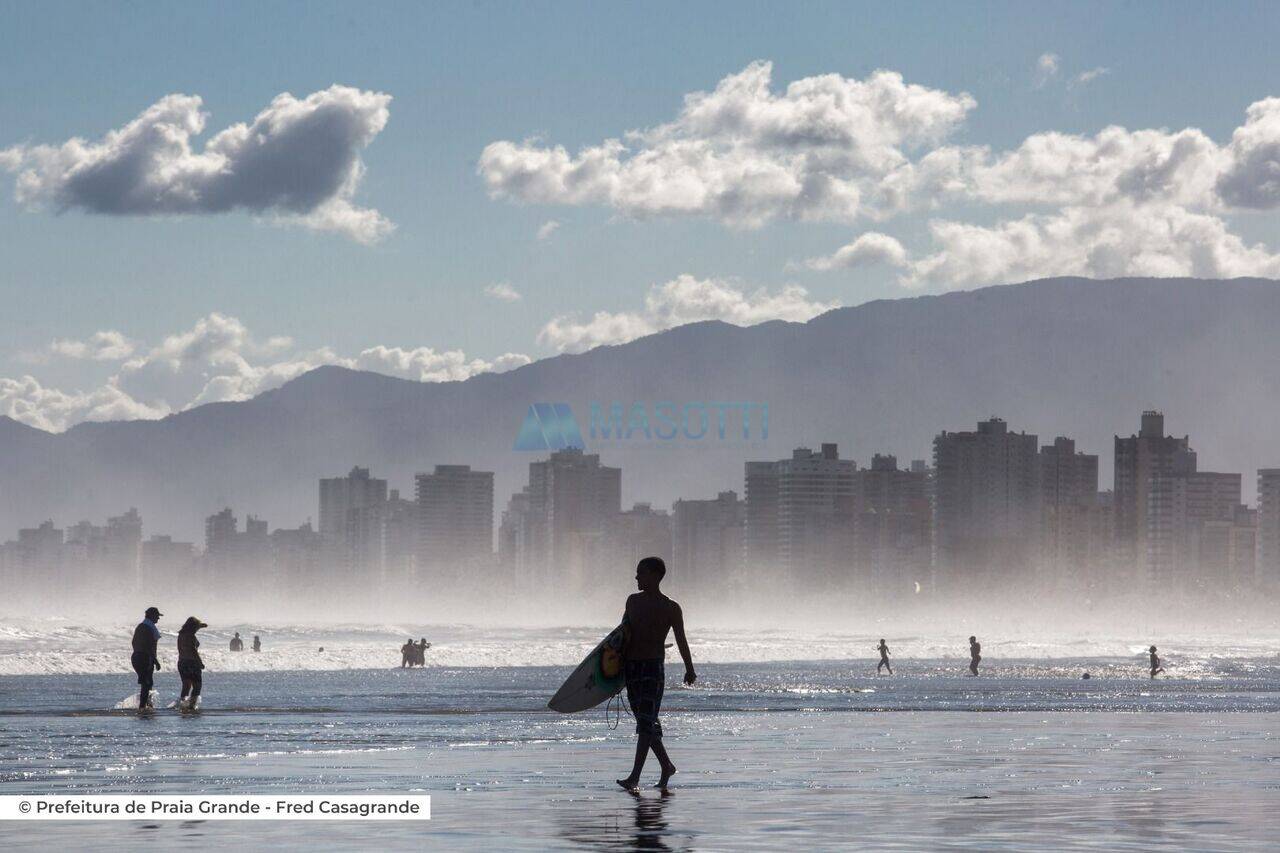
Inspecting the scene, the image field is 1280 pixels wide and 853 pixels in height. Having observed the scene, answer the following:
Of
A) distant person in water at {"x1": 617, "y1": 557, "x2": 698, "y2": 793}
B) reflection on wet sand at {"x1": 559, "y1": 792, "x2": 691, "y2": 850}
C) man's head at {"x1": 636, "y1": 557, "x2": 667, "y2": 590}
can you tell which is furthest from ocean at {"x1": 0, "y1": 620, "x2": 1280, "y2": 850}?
man's head at {"x1": 636, "y1": 557, "x2": 667, "y2": 590}

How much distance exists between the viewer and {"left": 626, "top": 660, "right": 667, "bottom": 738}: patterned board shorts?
18.3m

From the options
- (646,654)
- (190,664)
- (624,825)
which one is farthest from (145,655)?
(624,825)

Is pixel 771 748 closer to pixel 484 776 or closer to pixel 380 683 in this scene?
pixel 484 776

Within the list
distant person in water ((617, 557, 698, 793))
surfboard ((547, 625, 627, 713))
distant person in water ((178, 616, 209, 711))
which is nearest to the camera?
distant person in water ((617, 557, 698, 793))

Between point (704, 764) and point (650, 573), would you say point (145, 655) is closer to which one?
point (704, 764)

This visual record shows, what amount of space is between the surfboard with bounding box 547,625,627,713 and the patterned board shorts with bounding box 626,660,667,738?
0.45ft

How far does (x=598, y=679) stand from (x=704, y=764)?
4.00m

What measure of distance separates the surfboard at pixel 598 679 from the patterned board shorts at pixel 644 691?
136mm

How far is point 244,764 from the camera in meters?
22.2

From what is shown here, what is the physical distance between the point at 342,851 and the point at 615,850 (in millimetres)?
1843

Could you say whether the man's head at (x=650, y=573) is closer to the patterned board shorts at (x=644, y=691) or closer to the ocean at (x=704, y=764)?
the patterned board shorts at (x=644, y=691)

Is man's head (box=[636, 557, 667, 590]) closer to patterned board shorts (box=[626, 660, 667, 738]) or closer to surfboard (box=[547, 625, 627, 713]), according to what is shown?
surfboard (box=[547, 625, 627, 713])

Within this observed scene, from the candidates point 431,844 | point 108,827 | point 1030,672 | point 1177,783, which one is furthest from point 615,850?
point 1030,672

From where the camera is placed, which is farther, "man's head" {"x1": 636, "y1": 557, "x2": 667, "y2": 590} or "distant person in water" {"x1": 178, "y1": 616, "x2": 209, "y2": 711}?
"distant person in water" {"x1": 178, "y1": 616, "x2": 209, "y2": 711}
